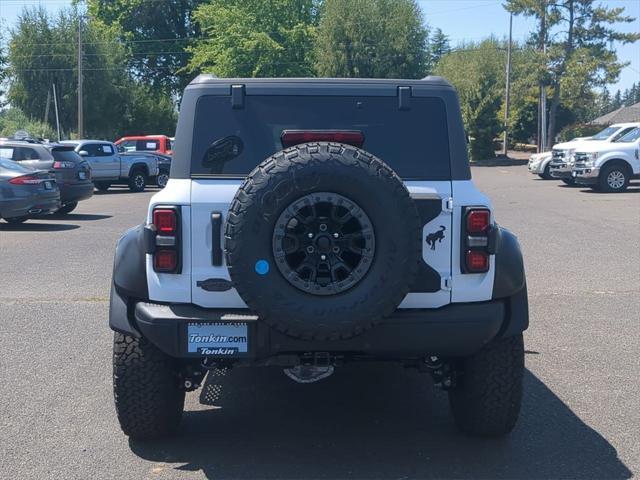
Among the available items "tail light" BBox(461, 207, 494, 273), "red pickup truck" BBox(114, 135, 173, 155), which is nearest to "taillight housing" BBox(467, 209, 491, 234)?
"tail light" BBox(461, 207, 494, 273)

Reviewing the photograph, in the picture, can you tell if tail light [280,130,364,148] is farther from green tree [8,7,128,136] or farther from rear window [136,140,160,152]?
green tree [8,7,128,136]

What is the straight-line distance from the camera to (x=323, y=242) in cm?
406

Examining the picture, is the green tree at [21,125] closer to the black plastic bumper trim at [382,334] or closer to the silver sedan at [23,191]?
Result: the silver sedan at [23,191]

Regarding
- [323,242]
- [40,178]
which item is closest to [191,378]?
[323,242]

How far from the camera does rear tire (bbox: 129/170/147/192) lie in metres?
28.7

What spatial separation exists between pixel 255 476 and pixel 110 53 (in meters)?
51.2

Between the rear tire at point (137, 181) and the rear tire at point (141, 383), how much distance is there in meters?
24.6

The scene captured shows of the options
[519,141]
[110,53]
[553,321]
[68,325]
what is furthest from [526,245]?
[519,141]

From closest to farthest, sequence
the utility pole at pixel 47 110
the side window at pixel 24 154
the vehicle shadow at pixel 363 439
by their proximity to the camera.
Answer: the vehicle shadow at pixel 363 439, the side window at pixel 24 154, the utility pole at pixel 47 110

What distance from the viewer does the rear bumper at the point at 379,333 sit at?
14.0 ft

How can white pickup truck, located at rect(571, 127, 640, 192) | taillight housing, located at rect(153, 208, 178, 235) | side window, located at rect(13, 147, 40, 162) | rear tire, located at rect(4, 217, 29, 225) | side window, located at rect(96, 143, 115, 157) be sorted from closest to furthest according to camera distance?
taillight housing, located at rect(153, 208, 178, 235) < rear tire, located at rect(4, 217, 29, 225) < side window, located at rect(13, 147, 40, 162) < white pickup truck, located at rect(571, 127, 640, 192) < side window, located at rect(96, 143, 115, 157)

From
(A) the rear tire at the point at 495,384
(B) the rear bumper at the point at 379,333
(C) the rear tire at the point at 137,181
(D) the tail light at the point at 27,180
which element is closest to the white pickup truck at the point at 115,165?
(C) the rear tire at the point at 137,181

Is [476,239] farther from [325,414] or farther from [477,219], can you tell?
A: [325,414]

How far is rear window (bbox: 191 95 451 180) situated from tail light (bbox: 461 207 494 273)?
0.33 m
